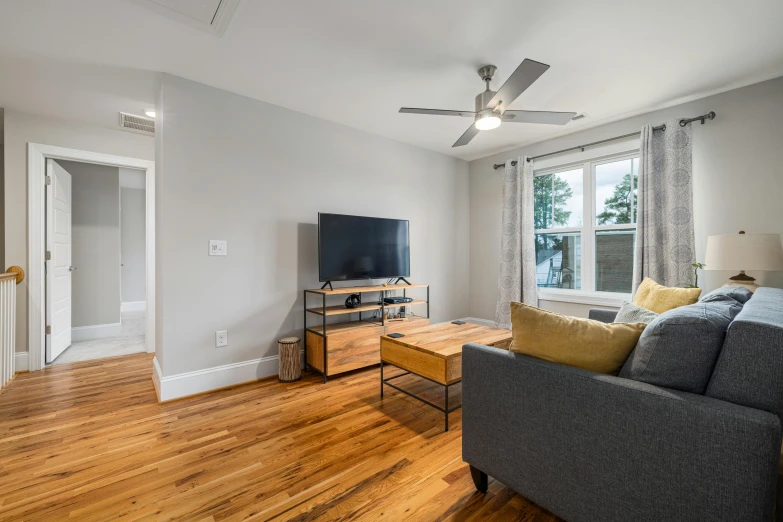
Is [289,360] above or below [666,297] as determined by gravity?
below

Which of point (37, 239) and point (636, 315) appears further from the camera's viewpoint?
point (37, 239)

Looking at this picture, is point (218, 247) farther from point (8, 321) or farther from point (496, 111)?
point (496, 111)

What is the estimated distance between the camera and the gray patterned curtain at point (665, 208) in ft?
9.57

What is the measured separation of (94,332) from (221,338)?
3067 mm

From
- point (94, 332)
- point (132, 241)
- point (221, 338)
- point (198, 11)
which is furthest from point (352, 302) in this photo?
point (132, 241)

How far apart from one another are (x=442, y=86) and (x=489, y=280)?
2.66 metres

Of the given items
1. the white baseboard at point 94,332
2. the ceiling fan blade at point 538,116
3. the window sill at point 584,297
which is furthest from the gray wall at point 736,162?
the white baseboard at point 94,332

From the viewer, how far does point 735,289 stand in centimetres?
186

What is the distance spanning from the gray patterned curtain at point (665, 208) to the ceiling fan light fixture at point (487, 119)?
67.6 inches

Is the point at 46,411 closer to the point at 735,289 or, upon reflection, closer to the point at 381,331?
the point at 381,331

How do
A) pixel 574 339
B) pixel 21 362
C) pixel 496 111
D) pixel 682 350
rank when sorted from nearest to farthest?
pixel 682 350
pixel 574 339
pixel 496 111
pixel 21 362

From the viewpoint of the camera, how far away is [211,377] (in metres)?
2.71

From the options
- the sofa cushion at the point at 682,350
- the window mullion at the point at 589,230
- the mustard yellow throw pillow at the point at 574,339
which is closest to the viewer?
the sofa cushion at the point at 682,350

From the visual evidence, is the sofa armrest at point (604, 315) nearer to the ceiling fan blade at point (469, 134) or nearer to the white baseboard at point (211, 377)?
the ceiling fan blade at point (469, 134)
